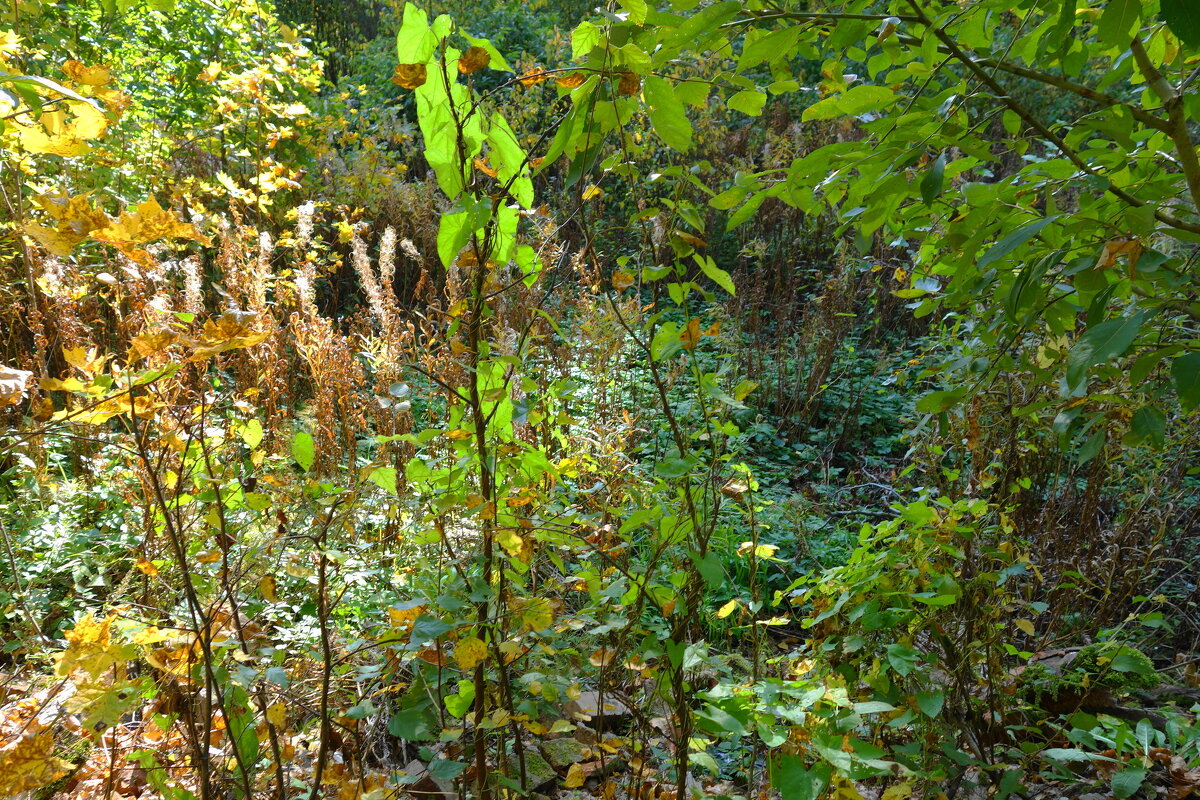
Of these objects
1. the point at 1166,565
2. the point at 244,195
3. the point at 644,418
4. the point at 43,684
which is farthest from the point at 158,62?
the point at 1166,565

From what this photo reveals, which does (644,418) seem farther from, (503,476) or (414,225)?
(414,225)

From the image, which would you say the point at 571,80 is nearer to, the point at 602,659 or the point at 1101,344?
the point at 1101,344

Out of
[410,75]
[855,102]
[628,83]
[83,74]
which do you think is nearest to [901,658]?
[855,102]

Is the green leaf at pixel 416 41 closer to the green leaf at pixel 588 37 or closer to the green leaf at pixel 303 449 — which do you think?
the green leaf at pixel 588 37

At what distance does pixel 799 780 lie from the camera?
111cm

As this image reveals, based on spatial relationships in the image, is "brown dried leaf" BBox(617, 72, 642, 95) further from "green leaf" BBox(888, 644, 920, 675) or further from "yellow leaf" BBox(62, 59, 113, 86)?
"green leaf" BBox(888, 644, 920, 675)

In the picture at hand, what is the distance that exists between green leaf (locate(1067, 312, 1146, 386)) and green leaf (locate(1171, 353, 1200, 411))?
0.17 ft

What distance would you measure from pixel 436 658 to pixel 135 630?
0.49 meters

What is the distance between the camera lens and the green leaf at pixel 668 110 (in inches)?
45.1

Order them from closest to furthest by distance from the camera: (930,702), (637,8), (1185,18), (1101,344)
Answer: (1185,18)
(1101,344)
(637,8)
(930,702)

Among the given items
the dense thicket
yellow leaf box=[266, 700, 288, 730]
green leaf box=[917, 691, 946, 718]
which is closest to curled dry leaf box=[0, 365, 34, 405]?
the dense thicket

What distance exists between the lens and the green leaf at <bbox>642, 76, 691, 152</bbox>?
1.15 metres

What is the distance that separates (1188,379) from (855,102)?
0.65 meters

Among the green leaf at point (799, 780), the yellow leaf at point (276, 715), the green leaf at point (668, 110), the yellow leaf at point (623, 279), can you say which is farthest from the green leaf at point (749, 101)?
the yellow leaf at point (276, 715)
